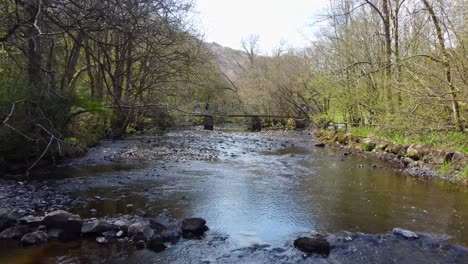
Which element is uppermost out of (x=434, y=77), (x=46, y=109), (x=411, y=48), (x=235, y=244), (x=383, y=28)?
(x=383, y=28)

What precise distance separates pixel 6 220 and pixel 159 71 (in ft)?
52.2

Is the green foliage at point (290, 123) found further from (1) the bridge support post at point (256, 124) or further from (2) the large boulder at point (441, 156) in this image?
(2) the large boulder at point (441, 156)

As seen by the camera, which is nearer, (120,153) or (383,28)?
(120,153)

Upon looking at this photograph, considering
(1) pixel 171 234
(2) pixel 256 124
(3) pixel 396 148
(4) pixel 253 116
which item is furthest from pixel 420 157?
(2) pixel 256 124

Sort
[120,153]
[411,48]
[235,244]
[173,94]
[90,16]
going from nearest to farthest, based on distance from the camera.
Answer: [90,16] < [235,244] < [411,48] < [120,153] < [173,94]

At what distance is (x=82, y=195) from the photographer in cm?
776

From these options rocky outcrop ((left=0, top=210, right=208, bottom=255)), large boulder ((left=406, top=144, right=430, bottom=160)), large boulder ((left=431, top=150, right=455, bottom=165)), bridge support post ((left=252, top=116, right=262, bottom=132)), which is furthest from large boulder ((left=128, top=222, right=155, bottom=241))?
bridge support post ((left=252, top=116, right=262, bottom=132))

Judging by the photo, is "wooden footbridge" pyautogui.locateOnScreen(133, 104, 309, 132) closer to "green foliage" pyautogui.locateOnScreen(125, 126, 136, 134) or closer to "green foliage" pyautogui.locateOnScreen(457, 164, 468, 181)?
"green foliage" pyautogui.locateOnScreen(125, 126, 136, 134)

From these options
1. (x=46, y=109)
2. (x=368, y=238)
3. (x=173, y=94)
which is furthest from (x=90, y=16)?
(x=173, y=94)

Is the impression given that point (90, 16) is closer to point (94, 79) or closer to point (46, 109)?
point (46, 109)

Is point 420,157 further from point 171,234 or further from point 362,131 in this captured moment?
point 171,234

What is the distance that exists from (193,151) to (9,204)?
29.3 feet

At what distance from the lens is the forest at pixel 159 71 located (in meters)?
5.18

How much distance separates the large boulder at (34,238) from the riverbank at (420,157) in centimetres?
938
